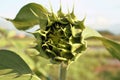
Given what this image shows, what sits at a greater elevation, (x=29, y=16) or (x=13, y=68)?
(x=29, y=16)

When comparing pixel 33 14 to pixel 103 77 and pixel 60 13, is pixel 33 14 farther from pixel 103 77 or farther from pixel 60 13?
pixel 103 77

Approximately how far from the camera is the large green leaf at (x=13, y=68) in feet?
3.24

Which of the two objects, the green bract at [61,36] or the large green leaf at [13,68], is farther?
the large green leaf at [13,68]

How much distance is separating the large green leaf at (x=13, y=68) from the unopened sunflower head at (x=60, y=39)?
0.37ft

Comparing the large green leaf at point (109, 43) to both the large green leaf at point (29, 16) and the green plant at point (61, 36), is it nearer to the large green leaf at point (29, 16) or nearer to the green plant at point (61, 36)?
the green plant at point (61, 36)

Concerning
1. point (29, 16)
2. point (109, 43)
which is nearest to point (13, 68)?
point (29, 16)

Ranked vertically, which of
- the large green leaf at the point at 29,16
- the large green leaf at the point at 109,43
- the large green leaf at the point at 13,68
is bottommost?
the large green leaf at the point at 13,68

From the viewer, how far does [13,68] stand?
3.32ft

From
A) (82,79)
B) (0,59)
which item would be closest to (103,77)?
(82,79)

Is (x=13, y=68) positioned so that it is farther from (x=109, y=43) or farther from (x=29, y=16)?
(x=109, y=43)

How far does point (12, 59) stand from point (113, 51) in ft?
0.91

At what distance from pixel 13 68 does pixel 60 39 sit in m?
0.20

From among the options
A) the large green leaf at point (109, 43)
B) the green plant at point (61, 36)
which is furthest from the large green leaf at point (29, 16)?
the large green leaf at point (109, 43)

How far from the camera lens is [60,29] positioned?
880mm
